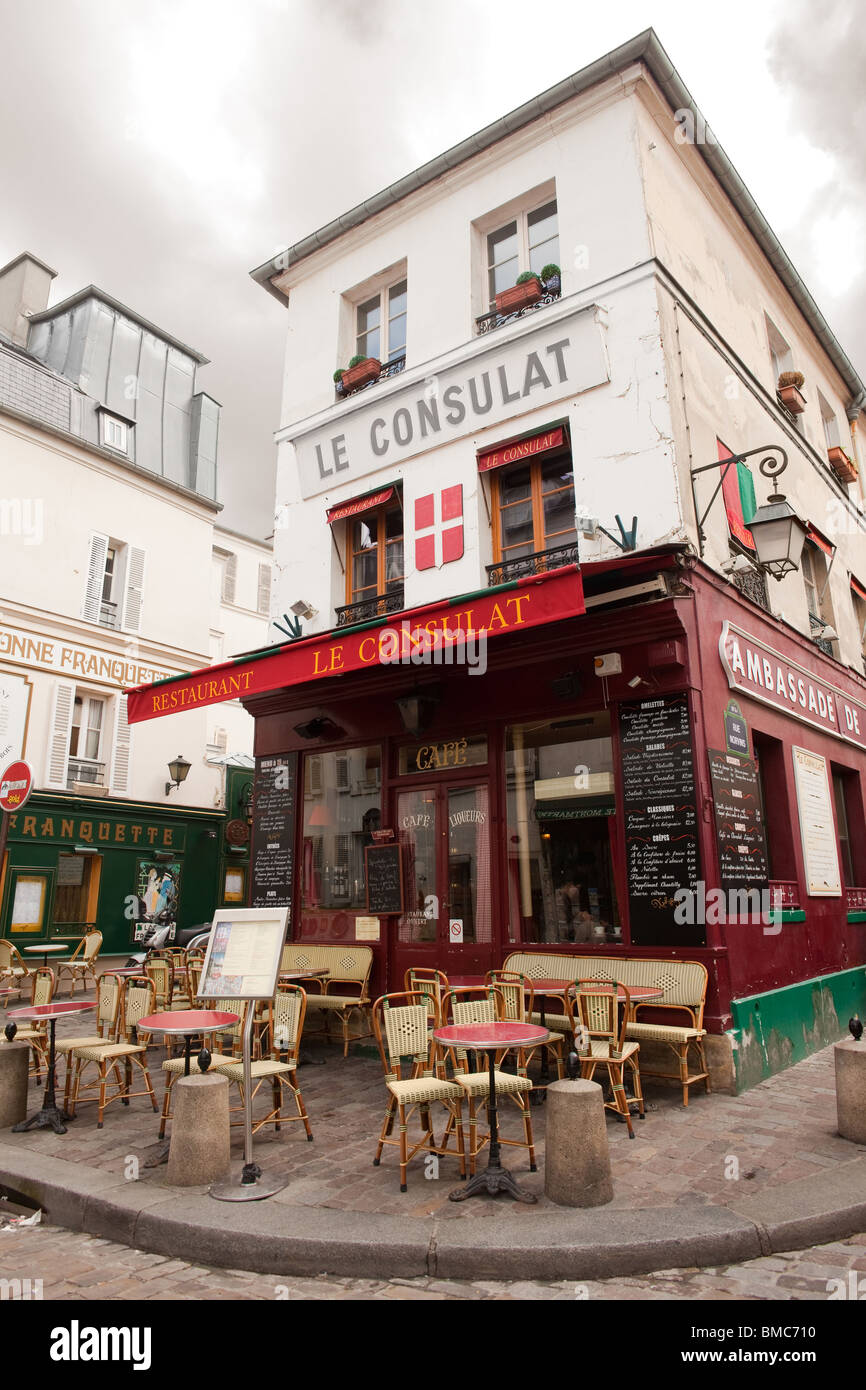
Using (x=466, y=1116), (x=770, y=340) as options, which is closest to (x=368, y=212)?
(x=770, y=340)

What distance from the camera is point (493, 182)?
932cm

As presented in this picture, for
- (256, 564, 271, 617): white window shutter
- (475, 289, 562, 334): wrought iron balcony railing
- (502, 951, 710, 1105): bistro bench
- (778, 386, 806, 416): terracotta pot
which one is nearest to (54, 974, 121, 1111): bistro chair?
(502, 951, 710, 1105): bistro bench

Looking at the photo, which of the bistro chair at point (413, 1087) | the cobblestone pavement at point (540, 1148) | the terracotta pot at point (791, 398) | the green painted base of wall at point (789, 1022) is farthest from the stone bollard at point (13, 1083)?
the terracotta pot at point (791, 398)

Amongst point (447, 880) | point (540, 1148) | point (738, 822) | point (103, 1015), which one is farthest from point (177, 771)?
point (540, 1148)

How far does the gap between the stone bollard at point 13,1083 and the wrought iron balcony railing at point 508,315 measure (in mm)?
7872

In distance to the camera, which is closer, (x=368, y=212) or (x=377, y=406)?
(x=377, y=406)

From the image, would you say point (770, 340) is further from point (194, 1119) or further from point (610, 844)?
point (194, 1119)

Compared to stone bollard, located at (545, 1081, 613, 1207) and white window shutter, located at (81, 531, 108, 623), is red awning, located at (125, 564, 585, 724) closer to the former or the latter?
stone bollard, located at (545, 1081, 613, 1207)

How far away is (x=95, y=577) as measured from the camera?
15875mm

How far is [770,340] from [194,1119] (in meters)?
11.5

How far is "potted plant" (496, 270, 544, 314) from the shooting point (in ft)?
28.1

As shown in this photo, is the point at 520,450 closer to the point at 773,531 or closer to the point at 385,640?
the point at 773,531

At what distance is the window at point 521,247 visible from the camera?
29.2ft

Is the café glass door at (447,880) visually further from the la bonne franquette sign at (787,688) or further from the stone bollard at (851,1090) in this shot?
the stone bollard at (851,1090)
